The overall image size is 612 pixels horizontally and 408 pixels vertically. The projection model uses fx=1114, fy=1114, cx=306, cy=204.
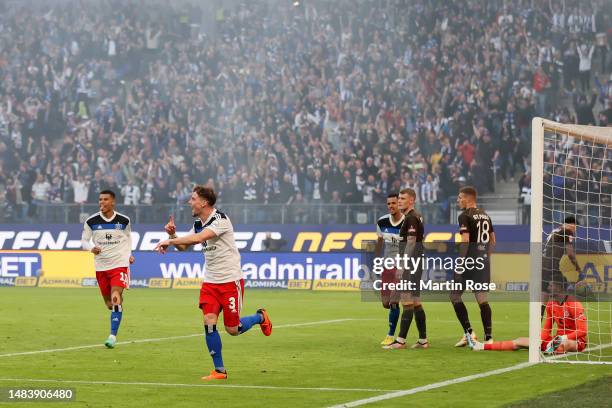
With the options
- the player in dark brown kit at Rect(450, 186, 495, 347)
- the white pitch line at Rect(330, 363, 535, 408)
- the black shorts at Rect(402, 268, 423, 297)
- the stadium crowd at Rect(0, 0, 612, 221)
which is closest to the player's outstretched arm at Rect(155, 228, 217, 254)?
the white pitch line at Rect(330, 363, 535, 408)

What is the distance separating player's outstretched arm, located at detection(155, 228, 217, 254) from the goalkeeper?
4.96m

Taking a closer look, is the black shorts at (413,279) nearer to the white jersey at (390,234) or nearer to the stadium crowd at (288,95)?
the white jersey at (390,234)

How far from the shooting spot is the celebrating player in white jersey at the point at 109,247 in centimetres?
1616

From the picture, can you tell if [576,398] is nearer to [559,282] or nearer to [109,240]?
[559,282]

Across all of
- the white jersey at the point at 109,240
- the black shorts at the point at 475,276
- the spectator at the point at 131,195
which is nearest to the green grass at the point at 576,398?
the black shorts at the point at 475,276

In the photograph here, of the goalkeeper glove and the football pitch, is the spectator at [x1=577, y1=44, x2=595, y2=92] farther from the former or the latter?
the goalkeeper glove

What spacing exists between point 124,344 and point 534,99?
1930 centimetres

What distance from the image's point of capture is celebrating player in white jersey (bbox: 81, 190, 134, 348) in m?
16.2

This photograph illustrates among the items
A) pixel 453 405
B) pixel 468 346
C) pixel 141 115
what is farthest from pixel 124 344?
pixel 141 115

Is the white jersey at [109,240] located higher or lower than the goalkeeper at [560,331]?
higher

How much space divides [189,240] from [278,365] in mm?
2663

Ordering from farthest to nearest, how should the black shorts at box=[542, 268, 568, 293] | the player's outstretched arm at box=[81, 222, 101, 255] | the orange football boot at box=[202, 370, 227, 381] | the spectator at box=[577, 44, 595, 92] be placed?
the spectator at box=[577, 44, 595, 92] → the player's outstretched arm at box=[81, 222, 101, 255] → the black shorts at box=[542, 268, 568, 293] → the orange football boot at box=[202, 370, 227, 381]

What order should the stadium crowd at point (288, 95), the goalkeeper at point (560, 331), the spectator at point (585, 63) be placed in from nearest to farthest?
the goalkeeper at point (560, 331) → the stadium crowd at point (288, 95) → the spectator at point (585, 63)

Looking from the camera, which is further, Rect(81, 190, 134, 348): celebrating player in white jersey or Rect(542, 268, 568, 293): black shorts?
Rect(81, 190, 134, 348): celebrating player in white jersey
